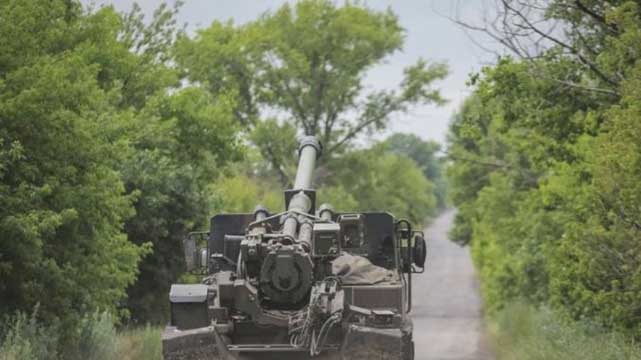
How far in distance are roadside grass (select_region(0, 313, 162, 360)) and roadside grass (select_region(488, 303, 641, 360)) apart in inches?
249

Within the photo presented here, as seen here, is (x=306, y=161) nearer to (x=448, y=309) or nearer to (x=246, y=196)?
(x=246, y=196)

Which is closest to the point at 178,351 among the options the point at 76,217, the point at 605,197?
the point at 76,217

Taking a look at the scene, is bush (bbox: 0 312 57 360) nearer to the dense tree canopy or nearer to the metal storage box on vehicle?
the dense tree canopy

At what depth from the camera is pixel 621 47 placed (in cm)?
1492

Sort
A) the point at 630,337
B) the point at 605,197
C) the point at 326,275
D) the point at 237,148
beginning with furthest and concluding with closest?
1. the point at 237,148
2. the point at 630,337
3. the point at 605,197
4. the point at 326,275

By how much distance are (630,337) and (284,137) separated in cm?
3388

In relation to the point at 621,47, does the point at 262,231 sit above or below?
below

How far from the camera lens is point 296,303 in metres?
12.2

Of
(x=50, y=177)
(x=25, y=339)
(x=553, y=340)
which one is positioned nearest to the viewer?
(x=25, y=339)

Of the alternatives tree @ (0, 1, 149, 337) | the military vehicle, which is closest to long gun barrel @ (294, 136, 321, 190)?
the military vehicle

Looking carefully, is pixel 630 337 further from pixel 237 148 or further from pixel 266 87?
pixel 266 87

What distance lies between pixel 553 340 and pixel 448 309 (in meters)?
31.5

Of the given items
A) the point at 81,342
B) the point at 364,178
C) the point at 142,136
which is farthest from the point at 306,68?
the point at 81,342

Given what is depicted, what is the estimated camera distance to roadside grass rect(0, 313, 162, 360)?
533 inches
